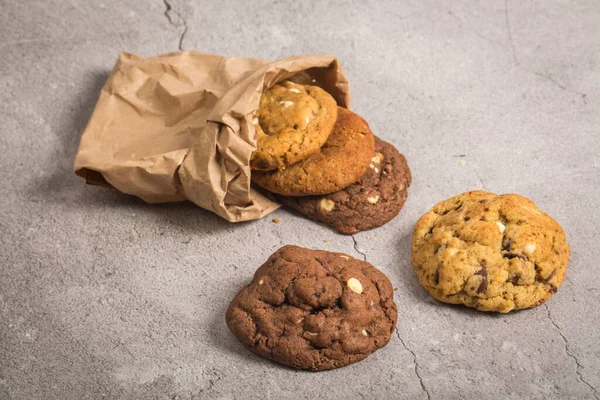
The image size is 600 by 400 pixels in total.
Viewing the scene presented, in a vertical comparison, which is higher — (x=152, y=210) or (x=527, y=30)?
(x=527, y=30)

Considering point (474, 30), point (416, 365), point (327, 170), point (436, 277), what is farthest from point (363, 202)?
point (474, 30)

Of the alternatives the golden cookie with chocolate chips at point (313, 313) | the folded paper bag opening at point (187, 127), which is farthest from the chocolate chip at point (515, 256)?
the folded paper bag opening at point (187, 127)

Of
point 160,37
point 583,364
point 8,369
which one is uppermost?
point 160,37

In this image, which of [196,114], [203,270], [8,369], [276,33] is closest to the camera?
[8,369]

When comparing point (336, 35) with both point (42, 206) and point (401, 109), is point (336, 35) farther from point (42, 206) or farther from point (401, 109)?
point (42, 206)

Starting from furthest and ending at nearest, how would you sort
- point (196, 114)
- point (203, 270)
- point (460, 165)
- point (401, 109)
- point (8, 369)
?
point (401, 109) < point (460, 165) < point (196, 114) < point (203, 270) < point (8, 369)

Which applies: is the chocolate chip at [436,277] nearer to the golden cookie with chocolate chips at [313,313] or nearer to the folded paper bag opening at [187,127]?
the golden cookie with chocolate chips at [313,313]

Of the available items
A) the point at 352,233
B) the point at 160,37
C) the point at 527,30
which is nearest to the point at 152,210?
the point at 352,233

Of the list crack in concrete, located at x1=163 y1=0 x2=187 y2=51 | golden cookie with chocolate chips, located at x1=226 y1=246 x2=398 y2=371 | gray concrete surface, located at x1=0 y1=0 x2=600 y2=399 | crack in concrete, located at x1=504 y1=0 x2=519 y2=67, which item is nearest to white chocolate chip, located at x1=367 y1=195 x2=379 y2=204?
gray concrete surface, located at x1=0 y1=0 x2=600 y2=399
